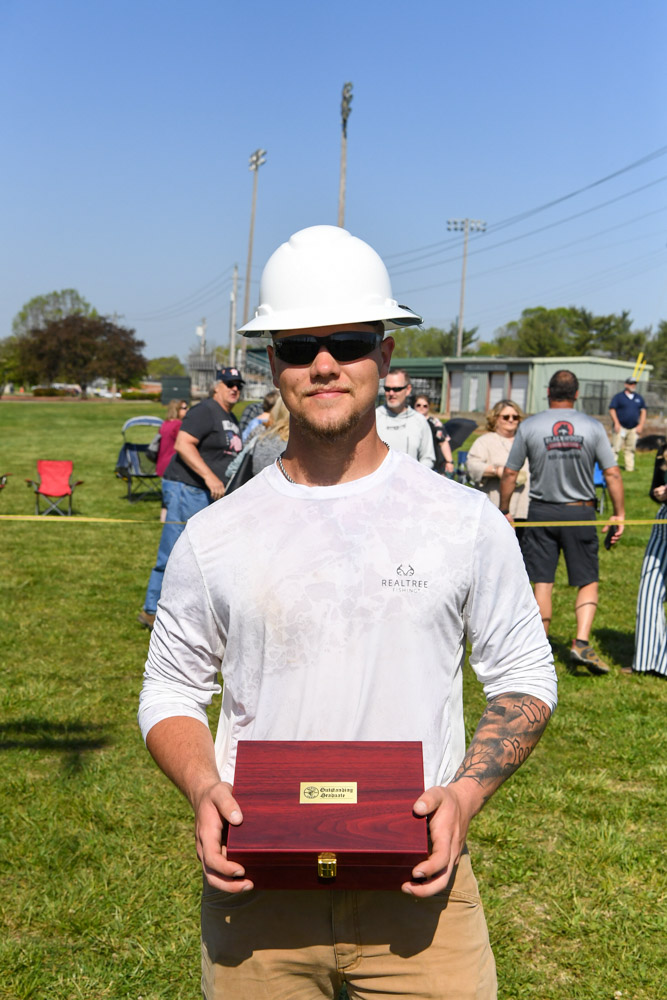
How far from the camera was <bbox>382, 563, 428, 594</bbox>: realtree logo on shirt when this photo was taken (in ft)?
6.23

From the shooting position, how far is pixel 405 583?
1.90 meters

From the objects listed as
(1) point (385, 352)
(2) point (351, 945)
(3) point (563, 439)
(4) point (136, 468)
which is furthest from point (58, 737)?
(4) point (136, 468)

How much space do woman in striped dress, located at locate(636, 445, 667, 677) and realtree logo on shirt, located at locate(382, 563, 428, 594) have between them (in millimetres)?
5703

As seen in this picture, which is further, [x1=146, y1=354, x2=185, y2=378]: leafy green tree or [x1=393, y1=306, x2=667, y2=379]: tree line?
[x1=146, y1=354, x2=185, y2=378]: leafy green tree

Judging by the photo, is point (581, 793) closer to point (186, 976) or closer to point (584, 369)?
point (186, 976)

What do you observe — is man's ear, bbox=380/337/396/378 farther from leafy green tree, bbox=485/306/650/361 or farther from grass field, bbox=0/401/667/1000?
leafy green tree, bbox=485/306/650/361

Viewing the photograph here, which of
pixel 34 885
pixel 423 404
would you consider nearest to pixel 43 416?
pixel 423 404

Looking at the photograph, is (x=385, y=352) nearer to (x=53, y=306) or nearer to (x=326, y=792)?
(x=326, y=792)

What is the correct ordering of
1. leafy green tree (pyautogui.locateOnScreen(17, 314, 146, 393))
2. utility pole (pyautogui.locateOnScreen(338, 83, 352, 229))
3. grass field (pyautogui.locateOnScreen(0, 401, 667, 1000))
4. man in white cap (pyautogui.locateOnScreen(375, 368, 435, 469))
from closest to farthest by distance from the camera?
1. grass field (pyautogui.locateOnScreen(0, 401, 667, 1000))
2. man in white cap (pyautogui.locateOnScreen(375, 368, 435, 469))
3. utility pole (pyautogui.locateOnScreen(338, 83, 352, 229))
4. leafy green tree (pyautogui.locateOnScreen(17, 314, 146, 393))

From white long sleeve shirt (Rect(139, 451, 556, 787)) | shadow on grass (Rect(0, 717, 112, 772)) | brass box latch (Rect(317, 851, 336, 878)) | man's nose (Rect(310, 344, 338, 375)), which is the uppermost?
man's nose (Rect(310, 344, 338, 375))

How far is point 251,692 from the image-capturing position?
1.97 meters

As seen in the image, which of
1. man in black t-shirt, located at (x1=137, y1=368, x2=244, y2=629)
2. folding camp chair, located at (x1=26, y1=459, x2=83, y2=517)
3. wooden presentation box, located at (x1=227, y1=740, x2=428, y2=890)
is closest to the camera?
wooden presentation box, located at (x1=227, y1=740, x2=428, y2=890)

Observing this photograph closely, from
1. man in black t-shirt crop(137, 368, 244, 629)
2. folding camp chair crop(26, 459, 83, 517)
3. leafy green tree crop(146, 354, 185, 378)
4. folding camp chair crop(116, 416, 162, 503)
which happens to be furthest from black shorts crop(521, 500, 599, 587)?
leafy green tree crop(146, 354, 185, 378)

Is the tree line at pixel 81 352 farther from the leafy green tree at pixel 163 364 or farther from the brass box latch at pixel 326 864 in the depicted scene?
the leafy green tree at pixel 163 364
